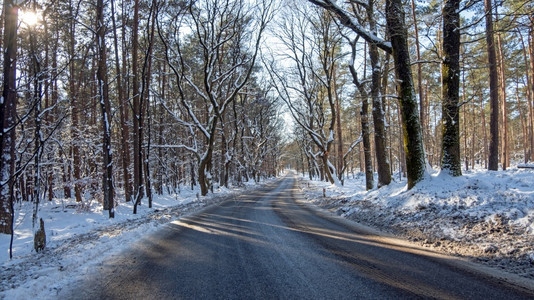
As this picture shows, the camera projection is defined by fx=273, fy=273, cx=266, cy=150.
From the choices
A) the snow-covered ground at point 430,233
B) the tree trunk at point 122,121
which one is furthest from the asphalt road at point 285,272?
the tree trunk at point 122,121

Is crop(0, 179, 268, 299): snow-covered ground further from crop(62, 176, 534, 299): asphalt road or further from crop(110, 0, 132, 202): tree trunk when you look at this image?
crop(110, 0, 132, 202): tree trunk

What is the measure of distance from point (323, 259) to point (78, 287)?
146 inches

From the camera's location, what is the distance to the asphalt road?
11.1ft

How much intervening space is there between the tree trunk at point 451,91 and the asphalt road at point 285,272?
385 centimetres

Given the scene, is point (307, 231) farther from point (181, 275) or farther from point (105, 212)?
point (105, 212)

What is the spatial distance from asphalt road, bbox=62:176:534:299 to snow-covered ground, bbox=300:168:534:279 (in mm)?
763

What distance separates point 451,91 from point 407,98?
1220 millimetres

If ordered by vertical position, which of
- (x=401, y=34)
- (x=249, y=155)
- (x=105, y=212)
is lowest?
(x=105, y=212)

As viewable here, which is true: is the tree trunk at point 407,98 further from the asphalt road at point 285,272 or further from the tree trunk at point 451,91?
the asphalt road at point 285,272

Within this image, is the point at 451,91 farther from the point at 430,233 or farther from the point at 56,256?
the point at 56,256

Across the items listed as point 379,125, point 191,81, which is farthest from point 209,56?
point 379,125

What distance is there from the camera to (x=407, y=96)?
28.9ft

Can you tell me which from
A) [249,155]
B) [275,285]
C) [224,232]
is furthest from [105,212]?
[249,155]

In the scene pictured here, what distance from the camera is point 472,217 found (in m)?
5.63
